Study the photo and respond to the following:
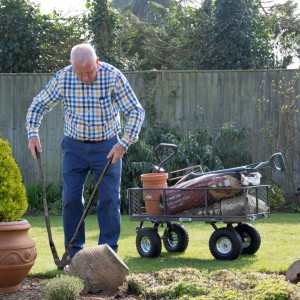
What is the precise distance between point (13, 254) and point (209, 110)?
748 centimetres

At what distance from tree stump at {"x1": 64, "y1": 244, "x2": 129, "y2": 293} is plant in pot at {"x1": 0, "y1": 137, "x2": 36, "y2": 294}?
0.37 meters

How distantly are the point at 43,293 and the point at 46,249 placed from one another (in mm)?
2709

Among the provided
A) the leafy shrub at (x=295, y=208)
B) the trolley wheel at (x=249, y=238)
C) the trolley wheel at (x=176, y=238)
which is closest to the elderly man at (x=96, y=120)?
the trolley wheel at (x=176, y=238)

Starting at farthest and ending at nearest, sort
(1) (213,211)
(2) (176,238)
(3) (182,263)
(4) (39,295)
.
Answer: (2) (176,238) < (1) (213,211) < (3) (182,263) < (4) (39,295)

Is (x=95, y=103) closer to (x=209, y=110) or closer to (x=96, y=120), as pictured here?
(x=96, y=120)

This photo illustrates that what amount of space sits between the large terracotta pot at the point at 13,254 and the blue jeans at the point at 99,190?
102cm

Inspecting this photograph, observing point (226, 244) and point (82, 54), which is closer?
point (82, 54)

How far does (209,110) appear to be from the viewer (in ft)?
42.1

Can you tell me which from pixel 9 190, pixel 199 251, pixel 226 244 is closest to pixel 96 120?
pixel 9 190

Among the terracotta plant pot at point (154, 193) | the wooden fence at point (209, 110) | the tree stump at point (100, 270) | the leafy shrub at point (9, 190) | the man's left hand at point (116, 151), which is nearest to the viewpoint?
the tree stump at point (100, 270)

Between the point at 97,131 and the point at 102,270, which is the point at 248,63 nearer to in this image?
the point at 97,131

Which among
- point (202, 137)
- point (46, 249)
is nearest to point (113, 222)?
point (46, 249)

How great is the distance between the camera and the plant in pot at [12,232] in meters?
5.68

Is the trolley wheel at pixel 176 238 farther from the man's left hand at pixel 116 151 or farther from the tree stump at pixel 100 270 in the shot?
the tree stump at pixel 100 270
